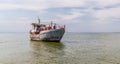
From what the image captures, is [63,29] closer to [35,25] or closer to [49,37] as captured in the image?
[49,37]

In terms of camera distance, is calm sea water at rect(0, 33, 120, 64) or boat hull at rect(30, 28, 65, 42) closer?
calm sea water at rect(0, 33, 120, 64)

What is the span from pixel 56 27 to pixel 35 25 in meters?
9.57

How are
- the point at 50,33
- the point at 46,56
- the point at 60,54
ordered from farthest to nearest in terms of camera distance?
1. the point at 50,33
2. the point at 60,54
3. the point at 46,56

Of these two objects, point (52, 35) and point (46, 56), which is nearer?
point (46, 56)

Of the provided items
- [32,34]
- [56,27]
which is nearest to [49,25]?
[56,27]

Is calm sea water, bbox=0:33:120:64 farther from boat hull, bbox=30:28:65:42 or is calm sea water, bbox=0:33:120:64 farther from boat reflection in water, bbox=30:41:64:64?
boat hull, bbox=30:28:65:42

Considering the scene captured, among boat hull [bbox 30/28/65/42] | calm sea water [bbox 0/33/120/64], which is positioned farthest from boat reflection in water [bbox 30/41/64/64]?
boat hull [bbox 30/28/65/42]

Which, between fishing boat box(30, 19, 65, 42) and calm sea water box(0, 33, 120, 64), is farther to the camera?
fishing boat box(30, 19, 65, 42)

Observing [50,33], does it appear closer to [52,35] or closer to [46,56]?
[52,35]

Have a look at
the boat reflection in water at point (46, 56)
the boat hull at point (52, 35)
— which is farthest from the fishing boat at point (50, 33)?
the boat reflection in water at point (46, 56)

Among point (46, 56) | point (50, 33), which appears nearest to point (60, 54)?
point (46, 56)

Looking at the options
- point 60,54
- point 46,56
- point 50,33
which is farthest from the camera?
point 50,33

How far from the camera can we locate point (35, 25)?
61.4 meters

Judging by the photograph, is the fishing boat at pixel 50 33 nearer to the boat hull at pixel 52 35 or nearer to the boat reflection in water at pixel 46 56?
the boat hull at pixel 52 35
